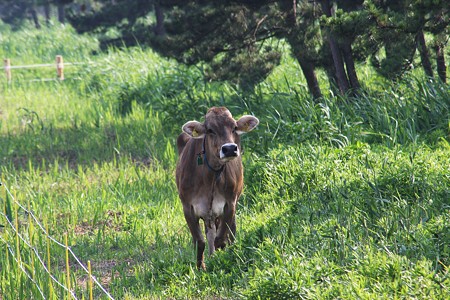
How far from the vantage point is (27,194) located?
32.6ft

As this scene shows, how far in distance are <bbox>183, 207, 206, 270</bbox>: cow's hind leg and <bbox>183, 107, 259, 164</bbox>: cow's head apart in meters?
0.54

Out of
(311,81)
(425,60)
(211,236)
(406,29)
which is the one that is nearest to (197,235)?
(211,236)

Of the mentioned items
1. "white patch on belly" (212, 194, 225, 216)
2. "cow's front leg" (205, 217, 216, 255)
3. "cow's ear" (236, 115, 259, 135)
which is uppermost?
"cow's ear" (236, 115, 259, 135)

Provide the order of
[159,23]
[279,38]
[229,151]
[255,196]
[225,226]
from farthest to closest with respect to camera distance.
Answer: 1. [159,23]
2. [279,38]
3. [255,196]
4. [225,226]
5. [229,151]

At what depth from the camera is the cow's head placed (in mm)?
7348

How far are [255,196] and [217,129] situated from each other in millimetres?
2037

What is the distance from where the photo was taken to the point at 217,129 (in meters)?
7.39

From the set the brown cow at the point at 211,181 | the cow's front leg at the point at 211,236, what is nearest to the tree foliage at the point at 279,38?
the brown cow at the point at 211,181

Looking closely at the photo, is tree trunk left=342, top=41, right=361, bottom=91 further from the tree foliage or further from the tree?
the tree

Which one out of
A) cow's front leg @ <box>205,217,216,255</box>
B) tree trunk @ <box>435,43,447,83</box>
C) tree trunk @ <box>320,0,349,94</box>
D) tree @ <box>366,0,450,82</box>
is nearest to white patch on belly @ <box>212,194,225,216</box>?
cow's front leg @ <box>205,217,216,255</box>

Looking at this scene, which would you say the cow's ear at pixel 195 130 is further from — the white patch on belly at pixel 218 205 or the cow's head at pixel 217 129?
the white patch on belly at pixel 218 205

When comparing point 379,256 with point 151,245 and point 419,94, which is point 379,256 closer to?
point 151,245

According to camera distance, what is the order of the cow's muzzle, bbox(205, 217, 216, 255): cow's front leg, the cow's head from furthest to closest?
1. bbox(205, 217, 216, 255): cow's front leg
2. the cow's head
3. the cow's muzzle

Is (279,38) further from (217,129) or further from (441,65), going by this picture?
(217,129)
